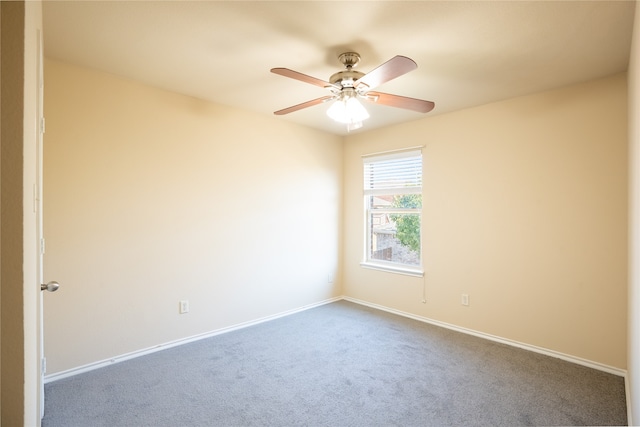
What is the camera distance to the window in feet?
13.2

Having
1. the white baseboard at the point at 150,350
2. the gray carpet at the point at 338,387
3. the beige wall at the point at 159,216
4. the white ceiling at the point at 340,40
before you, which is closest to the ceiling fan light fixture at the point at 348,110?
the white ceiling at the point at 340,40

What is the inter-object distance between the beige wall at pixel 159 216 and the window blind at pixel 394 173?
0.91 metres

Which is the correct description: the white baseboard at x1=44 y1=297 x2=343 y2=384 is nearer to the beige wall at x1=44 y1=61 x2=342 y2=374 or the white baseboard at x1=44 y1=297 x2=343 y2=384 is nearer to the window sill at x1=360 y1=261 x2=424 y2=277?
the beige wall at x1=44 y1=61 x2=342 y2=374

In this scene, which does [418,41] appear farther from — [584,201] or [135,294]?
[135,294]

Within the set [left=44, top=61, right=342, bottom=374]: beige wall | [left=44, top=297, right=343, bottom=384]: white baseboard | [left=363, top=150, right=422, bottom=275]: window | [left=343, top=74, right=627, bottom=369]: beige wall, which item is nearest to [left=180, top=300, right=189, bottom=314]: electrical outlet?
[left=44, top=61, right=342, bottom=374]: beige wall

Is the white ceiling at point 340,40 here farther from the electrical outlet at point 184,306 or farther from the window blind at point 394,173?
the electrical outlet at point 184,306

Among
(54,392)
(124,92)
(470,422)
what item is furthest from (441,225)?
(54,392)

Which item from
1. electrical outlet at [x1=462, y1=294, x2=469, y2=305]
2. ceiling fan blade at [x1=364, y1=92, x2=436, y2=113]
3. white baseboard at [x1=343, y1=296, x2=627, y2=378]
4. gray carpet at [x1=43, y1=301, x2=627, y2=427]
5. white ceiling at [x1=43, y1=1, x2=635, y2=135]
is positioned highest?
white ceiling at [x1=43, y1=1, x2=635, y2=135]

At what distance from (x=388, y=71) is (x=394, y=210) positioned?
2.63 meters

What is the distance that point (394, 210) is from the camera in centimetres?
427

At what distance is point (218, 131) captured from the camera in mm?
3377

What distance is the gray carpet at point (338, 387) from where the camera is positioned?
6.63ft

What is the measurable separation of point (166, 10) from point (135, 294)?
7.55 feet

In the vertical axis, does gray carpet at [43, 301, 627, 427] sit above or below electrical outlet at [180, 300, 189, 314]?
below
